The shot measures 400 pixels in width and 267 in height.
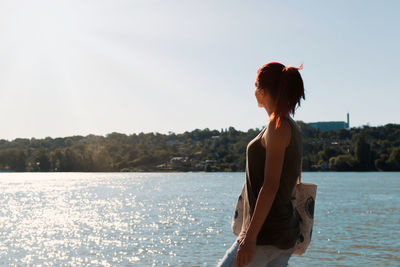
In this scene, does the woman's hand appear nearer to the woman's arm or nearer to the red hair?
the woman's arm

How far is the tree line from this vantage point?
13538cm

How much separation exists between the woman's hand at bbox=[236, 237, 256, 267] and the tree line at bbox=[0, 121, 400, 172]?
12807 cm

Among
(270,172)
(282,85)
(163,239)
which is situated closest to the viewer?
(270,172)

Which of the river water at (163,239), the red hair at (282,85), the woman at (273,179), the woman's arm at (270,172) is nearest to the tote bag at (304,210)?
the woman at (273,179)

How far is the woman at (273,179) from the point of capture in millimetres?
2822

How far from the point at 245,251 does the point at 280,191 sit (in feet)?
1.27

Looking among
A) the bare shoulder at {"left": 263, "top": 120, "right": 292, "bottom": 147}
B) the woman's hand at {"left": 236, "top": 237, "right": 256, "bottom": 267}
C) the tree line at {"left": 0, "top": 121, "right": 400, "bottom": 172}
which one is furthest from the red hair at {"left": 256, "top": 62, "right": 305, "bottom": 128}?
the tree line at {"left": 0, "top": 121, "right": 400, "bottom": 172}

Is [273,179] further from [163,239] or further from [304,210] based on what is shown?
[163,239]

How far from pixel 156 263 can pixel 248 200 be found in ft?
39.8

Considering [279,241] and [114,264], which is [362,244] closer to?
[114,264]

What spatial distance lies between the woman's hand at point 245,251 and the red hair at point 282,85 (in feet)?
2.29

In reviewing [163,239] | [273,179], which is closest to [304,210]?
[273,179]

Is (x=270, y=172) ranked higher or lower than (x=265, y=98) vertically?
lower

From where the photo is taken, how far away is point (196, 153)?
6580 inches
